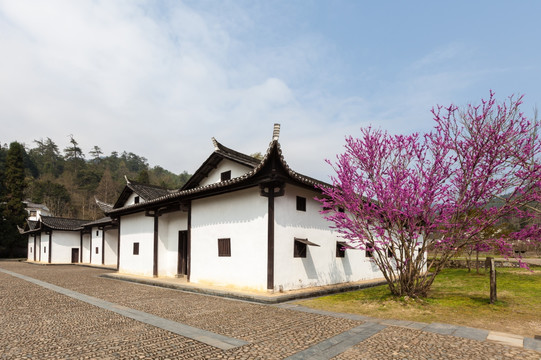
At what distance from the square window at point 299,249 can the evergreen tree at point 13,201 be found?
41804mm

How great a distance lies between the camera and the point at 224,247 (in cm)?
1252

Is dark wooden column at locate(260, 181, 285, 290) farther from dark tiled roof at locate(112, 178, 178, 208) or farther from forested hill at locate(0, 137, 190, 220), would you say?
forested hill at locate(0, 137, 190, 220)

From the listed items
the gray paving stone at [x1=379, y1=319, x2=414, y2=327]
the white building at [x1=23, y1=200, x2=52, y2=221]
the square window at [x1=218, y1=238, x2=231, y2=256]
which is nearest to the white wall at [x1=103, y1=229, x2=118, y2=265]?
the square window at [x1=218, y1=238, x2=231, y2=256]

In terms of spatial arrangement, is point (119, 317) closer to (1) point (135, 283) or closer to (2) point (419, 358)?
(2) point (419, 358)

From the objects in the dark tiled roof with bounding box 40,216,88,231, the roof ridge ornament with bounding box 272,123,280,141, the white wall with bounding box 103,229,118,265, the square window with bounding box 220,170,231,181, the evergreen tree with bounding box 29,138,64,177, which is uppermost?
the evergreen tree with bounding box 29,138,64,177

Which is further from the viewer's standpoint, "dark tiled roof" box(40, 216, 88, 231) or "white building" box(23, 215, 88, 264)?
"white building" box(23, 215, 88, 264)

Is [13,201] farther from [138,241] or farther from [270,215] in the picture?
[270,215]

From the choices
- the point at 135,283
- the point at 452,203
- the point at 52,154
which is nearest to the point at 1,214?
the point at 135,283

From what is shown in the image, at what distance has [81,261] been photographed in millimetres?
34125

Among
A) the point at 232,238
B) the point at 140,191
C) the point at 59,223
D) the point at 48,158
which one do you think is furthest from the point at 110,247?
the point at 48,158

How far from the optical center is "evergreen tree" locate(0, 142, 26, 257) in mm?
38625

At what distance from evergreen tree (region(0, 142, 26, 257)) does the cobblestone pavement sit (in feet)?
122

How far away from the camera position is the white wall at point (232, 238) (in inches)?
441

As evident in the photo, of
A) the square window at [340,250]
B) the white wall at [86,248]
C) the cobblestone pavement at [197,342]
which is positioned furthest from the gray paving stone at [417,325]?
the white wall at [86,248]
